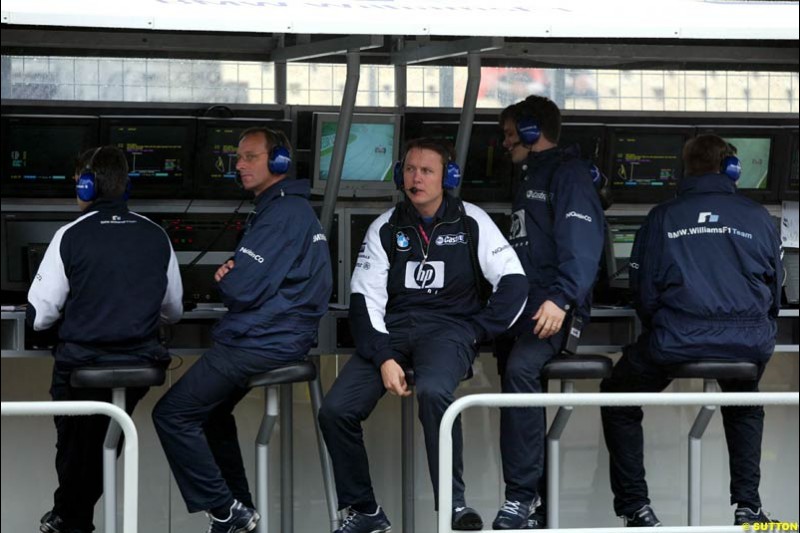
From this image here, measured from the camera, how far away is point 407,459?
5965 millimetres

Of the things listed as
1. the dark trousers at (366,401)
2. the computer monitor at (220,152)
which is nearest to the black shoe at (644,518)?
the dark trousers at (366,401)

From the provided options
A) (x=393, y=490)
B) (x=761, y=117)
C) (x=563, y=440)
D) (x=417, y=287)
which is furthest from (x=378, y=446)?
(x=761, y=117)

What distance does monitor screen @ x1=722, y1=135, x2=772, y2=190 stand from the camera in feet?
20.8

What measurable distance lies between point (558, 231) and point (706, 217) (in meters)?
0.56

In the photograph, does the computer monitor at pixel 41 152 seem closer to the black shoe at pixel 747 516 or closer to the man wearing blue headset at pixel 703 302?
the man wearing blue headset at pixel 703 302

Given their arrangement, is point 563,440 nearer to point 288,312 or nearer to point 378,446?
point 378,446

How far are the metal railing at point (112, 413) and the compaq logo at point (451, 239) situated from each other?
150 centimetres

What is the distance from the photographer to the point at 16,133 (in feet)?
18.7

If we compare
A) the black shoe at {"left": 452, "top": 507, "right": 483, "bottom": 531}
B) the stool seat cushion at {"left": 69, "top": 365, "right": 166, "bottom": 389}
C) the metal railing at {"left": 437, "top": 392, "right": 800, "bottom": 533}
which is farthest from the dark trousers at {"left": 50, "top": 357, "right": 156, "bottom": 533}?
the metal railing at {"left": 437, "top": 392, "right": 800, "bottom": 533}

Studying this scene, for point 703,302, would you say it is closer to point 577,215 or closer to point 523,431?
point 577,215

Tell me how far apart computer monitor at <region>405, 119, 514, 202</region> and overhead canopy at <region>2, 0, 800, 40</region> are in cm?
128

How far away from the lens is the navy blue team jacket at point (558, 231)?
494 centimetres

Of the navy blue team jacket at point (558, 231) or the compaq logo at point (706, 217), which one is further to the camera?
the compaq logo at point (706, 217)

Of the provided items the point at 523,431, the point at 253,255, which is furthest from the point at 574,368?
the point at 253,255
